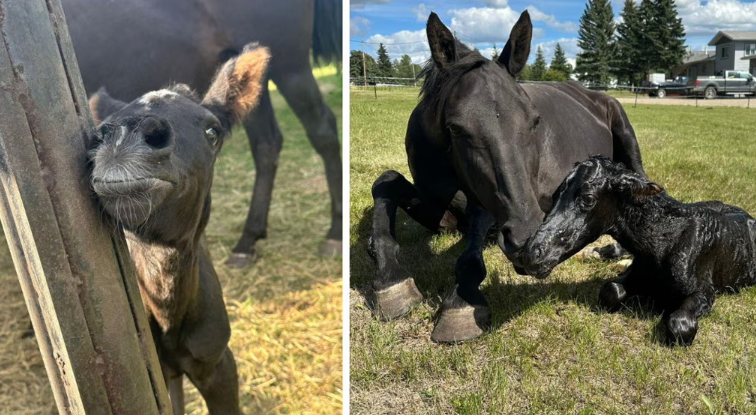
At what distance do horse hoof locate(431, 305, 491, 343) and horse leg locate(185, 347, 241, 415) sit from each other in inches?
41.3

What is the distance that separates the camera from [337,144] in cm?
191

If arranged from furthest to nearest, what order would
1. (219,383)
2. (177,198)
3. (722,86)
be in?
(722,86)
(219,383)
(177,198)

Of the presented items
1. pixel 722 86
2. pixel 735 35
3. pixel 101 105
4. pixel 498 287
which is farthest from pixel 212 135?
pixel 735 35

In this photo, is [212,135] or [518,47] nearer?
[212,135]

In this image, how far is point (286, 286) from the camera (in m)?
2.88

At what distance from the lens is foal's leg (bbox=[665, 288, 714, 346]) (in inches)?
100

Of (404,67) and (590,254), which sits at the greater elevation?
(404,67)

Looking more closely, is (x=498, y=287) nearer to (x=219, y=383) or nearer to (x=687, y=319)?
(x=687, y=319)

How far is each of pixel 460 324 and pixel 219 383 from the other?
1.20 meters

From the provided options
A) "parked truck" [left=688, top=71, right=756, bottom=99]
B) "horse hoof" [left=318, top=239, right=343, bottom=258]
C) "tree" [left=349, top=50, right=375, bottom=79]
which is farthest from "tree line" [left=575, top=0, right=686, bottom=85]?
"horse hoof" [left=318, top=239, right=343, bottom=258]

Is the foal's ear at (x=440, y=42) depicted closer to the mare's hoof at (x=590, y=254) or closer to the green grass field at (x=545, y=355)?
the green grass field at (x=545, y=355)

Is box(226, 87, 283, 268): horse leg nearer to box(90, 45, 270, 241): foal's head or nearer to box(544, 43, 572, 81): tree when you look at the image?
box(90, 45, 270, 241): foal's head

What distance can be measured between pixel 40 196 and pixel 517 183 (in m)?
1.94

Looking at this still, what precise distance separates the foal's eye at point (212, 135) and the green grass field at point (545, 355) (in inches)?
51.6
